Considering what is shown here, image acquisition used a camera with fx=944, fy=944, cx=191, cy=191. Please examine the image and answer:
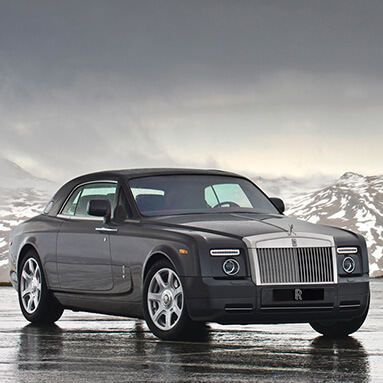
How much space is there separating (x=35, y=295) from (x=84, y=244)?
1365mm

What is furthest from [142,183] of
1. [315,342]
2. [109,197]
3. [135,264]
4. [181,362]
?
[181,362]

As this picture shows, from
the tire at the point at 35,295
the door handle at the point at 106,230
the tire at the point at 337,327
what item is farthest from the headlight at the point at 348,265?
the tire at the point at 35,295

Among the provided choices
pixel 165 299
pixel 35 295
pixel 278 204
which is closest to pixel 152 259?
pixel 165 299

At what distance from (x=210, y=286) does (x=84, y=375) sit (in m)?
2.20

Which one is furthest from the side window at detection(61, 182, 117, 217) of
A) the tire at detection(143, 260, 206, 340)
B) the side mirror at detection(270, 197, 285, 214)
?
the side mirror at detection(270, 197, 285, 214)

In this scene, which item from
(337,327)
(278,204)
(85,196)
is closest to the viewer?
(337,327)

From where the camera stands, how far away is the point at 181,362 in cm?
764

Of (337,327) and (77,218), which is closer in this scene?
(337,327)

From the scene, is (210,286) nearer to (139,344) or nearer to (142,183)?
(139,344)

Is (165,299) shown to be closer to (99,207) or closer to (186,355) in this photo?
(186,355)

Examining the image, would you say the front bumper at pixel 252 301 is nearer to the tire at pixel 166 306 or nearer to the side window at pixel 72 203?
the tire at pixel 166 306

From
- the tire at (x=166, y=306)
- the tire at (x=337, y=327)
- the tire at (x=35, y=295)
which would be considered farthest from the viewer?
the tire at (x=35, y=295)

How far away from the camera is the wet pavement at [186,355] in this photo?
689 cm

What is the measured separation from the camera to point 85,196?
37.6 ft
